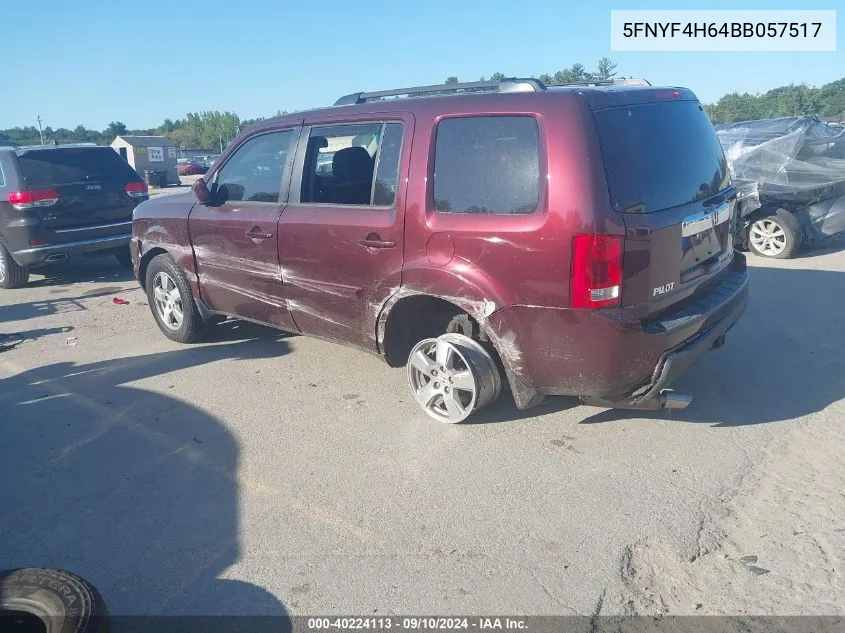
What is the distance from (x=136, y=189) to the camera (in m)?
9.48

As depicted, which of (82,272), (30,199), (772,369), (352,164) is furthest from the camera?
(82,272)

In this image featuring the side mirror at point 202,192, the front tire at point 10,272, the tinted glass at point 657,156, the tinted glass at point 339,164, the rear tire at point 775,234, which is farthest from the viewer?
the rear tire at point 775,234

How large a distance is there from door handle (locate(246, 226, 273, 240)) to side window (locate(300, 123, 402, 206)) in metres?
0.41

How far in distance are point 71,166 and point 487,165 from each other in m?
7.30

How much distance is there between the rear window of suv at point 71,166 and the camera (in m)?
8.69

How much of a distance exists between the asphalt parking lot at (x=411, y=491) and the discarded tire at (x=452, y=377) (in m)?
0.15

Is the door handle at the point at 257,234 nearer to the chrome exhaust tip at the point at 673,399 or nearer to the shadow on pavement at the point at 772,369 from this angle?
the shadow on pavement at the point at 772,369

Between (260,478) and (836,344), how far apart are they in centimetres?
466

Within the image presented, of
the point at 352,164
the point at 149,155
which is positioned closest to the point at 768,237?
the point at 352,164

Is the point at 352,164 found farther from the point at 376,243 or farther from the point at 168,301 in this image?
the point at 168,301

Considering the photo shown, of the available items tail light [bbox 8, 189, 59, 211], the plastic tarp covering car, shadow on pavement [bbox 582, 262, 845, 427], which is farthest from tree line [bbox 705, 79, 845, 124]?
tail light [bbox 8, 189, 59, 211]

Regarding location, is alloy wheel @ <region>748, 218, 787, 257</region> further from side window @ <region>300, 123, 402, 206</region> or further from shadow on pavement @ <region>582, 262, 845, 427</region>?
side window @ <region>300, 123, 402, 206</region>

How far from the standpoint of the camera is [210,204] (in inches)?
216

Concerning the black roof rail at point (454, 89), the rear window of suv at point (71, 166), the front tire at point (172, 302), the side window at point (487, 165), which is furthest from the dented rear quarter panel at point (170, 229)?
the rear window of suv at point (71, 166)
